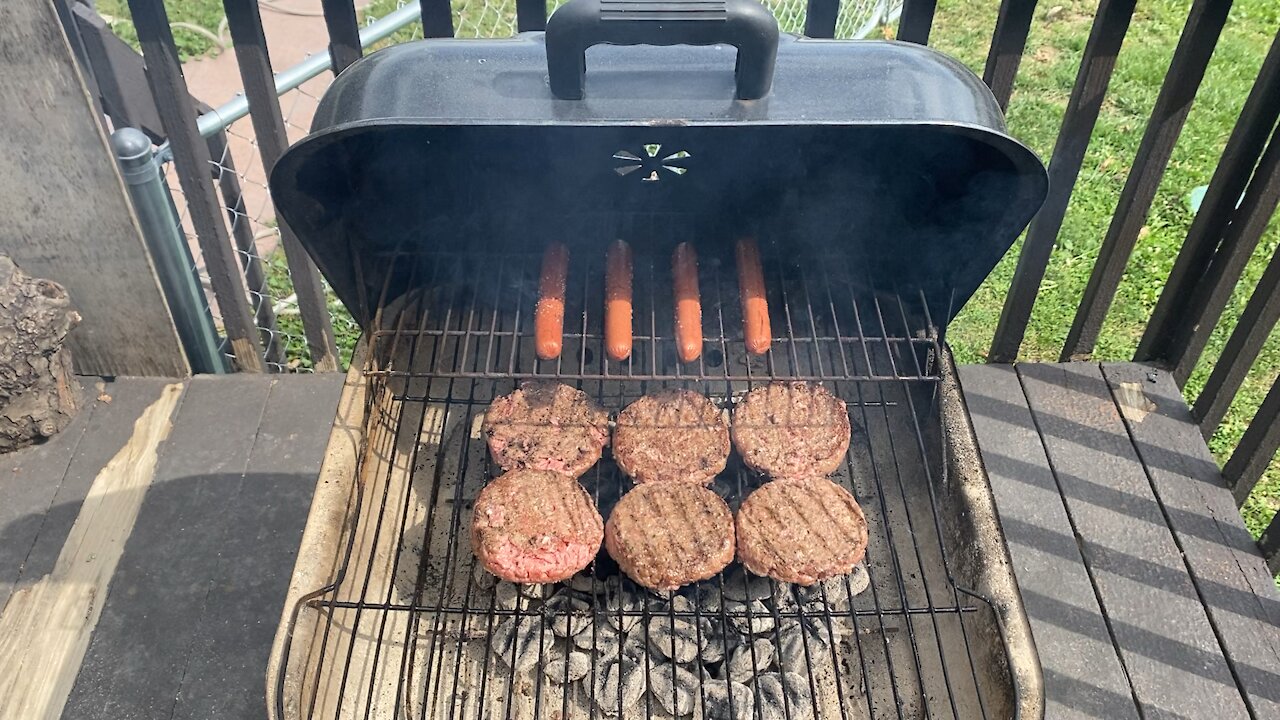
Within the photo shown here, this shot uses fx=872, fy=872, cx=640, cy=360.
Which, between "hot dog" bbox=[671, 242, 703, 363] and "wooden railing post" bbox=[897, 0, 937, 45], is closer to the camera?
"hot dog" bbox=[671, 242, 703, 363]

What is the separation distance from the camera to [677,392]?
2.41m

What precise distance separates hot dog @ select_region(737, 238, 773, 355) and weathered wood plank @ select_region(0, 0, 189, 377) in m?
2.16

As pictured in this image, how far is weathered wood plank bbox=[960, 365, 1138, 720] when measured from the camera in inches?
106

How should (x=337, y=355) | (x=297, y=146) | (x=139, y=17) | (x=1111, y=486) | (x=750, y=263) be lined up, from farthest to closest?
(x=337, y=355) < (x=1111, y=486) < (x=139, y=17) < (x=750, y=263) < (x=297, y=146)

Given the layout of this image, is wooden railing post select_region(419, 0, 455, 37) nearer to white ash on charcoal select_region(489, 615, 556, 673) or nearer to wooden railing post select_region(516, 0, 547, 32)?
wooden railing post select_region(516, 0, 547, 32)

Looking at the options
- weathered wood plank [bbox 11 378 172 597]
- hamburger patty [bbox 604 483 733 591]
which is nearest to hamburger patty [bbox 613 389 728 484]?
hamburger patty [bbox 604 483 733 591]

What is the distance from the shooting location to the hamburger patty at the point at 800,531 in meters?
2.03

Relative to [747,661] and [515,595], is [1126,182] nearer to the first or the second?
[747,661]

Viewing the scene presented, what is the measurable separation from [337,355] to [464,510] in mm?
1630

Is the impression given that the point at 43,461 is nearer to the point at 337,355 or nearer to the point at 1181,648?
the point at 337,355

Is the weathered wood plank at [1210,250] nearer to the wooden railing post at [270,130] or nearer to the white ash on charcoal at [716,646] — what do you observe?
the white ash on charcoal at [716,646]

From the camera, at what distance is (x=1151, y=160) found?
3031mm

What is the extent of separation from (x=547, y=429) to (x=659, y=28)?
1.09 meters

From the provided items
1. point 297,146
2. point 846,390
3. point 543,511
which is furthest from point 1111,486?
point 297,146
